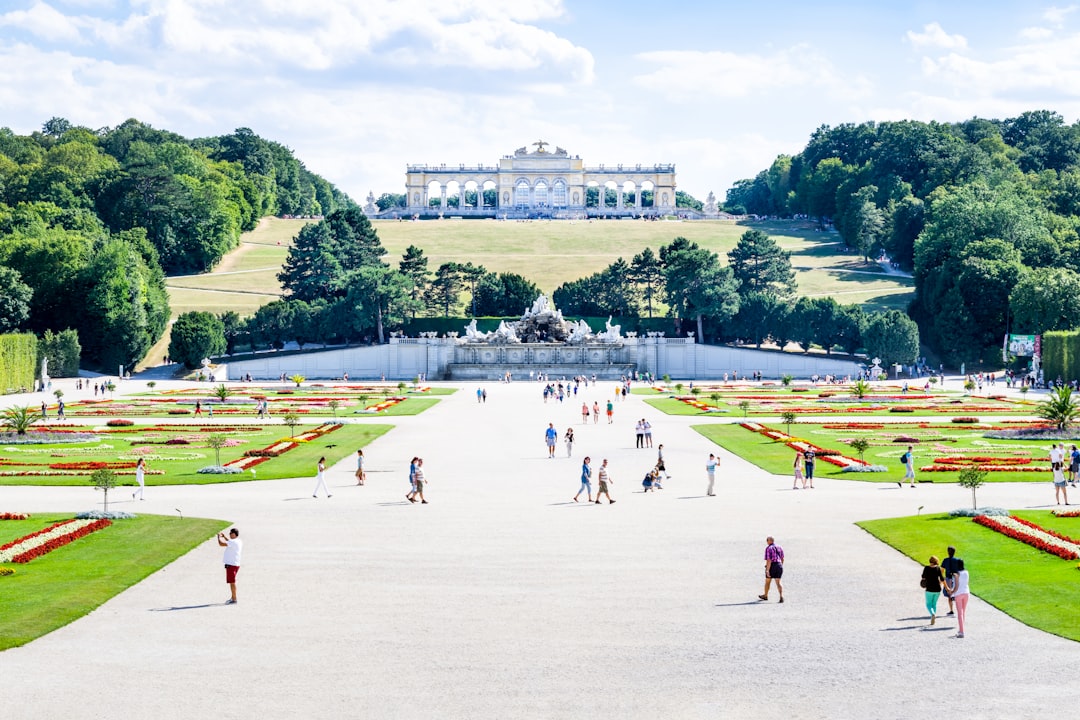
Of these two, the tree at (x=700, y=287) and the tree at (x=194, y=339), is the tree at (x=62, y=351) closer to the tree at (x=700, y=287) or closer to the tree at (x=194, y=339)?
the tree at (x=194, y=339)

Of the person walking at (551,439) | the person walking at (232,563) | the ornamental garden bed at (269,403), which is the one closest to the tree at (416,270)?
the ornamental garden bed at (269,403)

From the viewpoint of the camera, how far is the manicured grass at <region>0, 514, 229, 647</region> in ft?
59.0

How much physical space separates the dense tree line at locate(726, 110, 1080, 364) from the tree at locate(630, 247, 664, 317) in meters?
19.1

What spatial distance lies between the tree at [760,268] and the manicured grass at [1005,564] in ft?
251

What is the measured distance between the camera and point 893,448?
4012cm

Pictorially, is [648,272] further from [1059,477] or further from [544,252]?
[1059,477]

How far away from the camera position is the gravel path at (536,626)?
14594 millimetres

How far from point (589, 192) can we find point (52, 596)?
175735mm

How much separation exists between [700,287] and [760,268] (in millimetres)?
7314

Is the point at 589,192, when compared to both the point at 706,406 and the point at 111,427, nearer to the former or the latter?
the point at 706,406

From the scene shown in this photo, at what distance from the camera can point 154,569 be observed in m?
21.4

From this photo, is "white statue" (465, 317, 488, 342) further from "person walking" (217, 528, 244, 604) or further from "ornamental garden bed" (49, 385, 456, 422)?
"person walking" (217, 528, 244, 604)

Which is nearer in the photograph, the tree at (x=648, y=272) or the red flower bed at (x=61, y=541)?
the red flower bed at (x=61, y=541)

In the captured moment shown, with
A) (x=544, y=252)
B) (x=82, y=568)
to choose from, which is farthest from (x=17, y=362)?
(x=544, y=252)
